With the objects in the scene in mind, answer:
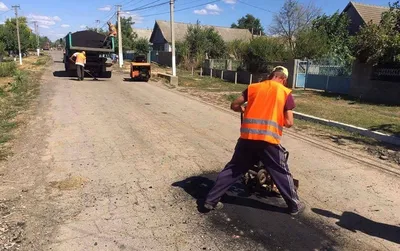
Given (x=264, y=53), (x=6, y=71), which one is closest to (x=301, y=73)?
(x=264, y=53)

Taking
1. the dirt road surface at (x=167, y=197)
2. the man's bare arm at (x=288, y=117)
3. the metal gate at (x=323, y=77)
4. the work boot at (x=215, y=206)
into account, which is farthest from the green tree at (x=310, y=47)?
the work boot at (x=215, y=206)

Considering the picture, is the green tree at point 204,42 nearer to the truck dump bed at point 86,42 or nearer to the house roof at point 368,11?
the house roof at point 368,11

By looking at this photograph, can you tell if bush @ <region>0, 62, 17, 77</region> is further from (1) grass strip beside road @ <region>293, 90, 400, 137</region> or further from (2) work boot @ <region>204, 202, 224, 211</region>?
(2) work boot @ <region>204, 202, 224, 211</region>

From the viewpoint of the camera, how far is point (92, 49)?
19.0m

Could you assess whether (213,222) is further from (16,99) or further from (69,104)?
(16,99)

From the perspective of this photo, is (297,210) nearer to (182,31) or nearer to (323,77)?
(323,77)

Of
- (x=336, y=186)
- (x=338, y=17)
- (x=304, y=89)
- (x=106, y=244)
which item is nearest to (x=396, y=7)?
(x=304, y=89)

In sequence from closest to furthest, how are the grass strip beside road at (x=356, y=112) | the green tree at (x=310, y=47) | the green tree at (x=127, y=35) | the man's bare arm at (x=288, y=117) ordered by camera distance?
the man's bare arm at (x=288, y=117) → the grass strip beside road at (x=356, y=112) → the green tree at (x=310, y=47) → the green tree at (x=127, y=35)

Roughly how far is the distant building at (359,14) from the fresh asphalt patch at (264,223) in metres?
28.2

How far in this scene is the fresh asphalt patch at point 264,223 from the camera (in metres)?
3.37

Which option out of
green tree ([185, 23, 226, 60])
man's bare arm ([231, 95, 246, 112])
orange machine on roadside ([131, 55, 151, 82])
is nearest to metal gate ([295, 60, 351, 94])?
orange machine on roadside ([131, 55, 151, 82])

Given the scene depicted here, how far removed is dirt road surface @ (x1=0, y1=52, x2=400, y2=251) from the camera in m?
3.38

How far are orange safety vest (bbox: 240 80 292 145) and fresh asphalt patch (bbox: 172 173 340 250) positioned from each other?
33.1 inches

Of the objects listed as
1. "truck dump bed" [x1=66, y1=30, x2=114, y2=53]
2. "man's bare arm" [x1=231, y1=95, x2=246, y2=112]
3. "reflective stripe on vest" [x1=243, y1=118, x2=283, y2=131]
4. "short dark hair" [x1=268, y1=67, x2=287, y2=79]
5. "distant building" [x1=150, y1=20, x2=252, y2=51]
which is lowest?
"reflective stripe on vest" [x1=243, y1=118, x2=283, y2=131]
